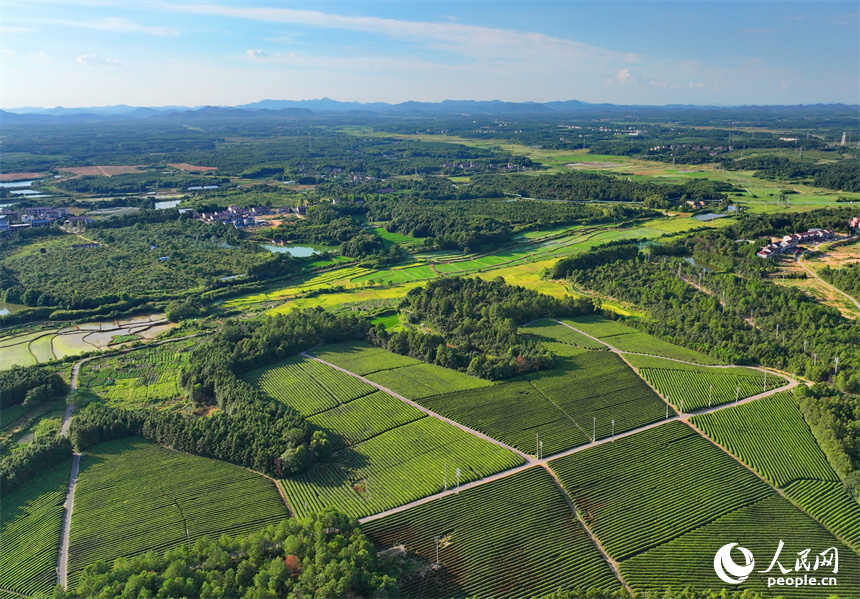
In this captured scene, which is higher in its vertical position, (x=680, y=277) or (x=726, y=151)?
(x=726, y=151)

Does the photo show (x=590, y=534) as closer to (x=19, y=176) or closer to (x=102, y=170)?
(x=102, y=170)

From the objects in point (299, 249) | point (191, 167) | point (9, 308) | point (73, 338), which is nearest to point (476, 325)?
point (73, 338)

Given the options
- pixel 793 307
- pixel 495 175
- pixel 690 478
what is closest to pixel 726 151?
pixel 495 175

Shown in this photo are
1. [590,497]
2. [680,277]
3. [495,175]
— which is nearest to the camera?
[590,497]

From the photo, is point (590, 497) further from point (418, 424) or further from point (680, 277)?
point (680, 277)

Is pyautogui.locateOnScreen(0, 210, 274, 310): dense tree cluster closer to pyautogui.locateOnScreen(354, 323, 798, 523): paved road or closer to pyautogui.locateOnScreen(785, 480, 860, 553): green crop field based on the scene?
pyautogui.locateOnScreen(354, 323, 798, 523): paved road
